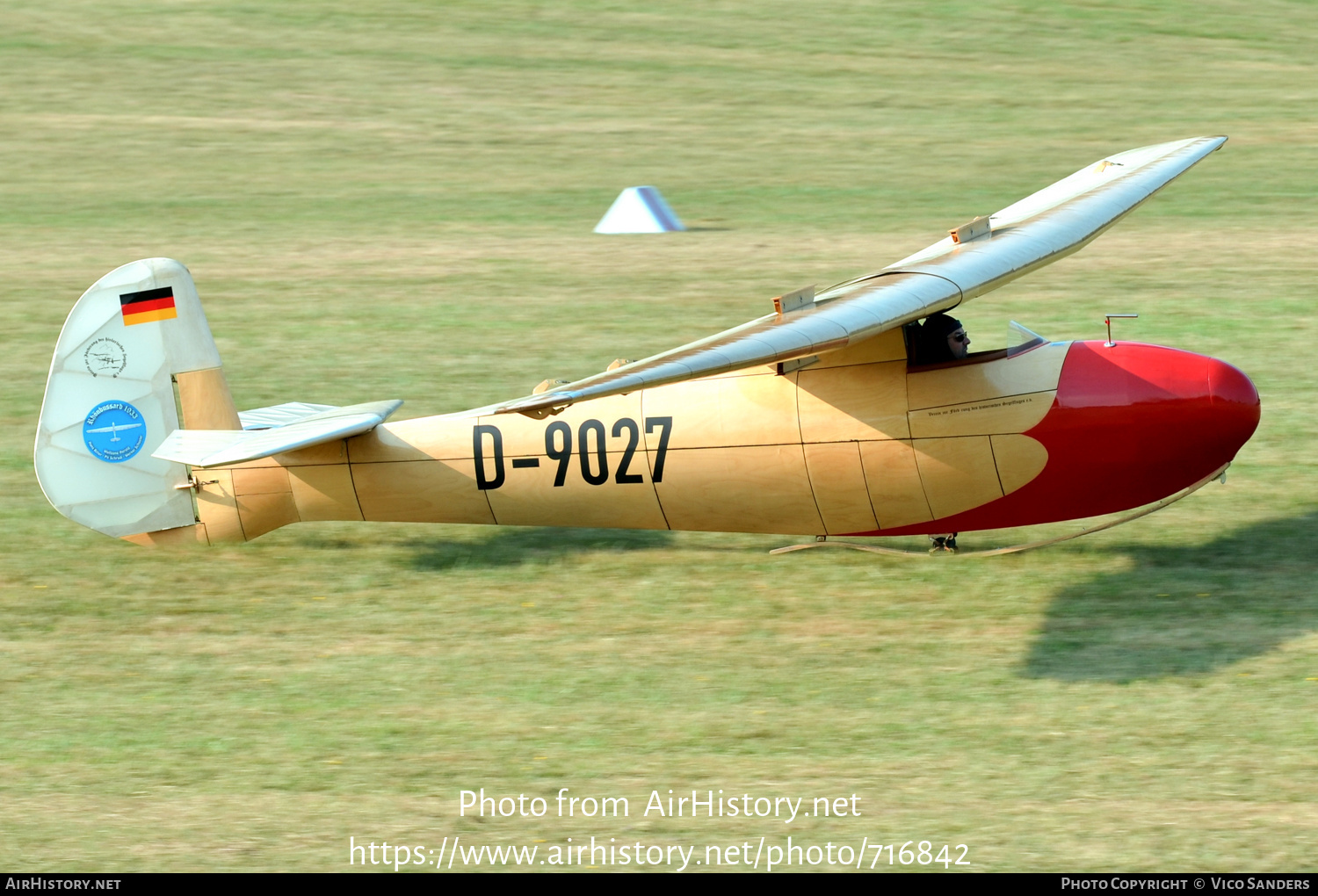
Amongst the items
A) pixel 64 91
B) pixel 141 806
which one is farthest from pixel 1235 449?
pixel 64 91

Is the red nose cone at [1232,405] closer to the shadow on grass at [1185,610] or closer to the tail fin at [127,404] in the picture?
the shadow on grass at [1185,610]

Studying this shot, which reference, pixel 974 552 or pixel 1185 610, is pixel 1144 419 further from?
pixel 974 552

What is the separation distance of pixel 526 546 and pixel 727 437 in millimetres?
2067

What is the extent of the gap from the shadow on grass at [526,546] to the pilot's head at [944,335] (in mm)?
2675

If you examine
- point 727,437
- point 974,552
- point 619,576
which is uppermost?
point 727,437

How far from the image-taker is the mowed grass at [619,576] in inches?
308

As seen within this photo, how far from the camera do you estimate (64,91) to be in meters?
31.3

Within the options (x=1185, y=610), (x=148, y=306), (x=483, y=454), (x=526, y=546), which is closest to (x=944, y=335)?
(x=1185, y=610)

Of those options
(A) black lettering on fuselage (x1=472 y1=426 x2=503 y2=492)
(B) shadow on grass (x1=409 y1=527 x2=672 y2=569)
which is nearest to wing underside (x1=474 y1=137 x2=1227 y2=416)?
(A) black lettering on fuselage (x1=472 y1=426 x2=503 y2=492)

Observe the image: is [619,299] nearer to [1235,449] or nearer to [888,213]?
[888,213]

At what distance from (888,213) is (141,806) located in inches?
667

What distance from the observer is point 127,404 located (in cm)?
1084

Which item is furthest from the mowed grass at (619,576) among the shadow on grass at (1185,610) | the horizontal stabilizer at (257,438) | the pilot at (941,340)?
the pilot at (941,340)

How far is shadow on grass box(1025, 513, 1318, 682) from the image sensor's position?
30.1ft
